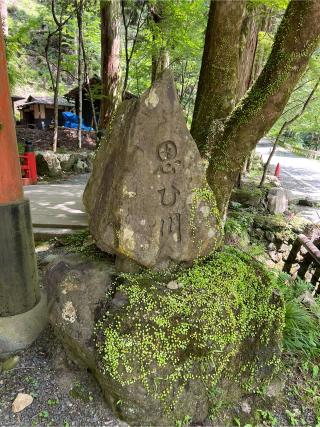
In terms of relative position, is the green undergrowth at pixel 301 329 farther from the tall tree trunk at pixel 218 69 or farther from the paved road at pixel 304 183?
the paved road at pixel 304 183

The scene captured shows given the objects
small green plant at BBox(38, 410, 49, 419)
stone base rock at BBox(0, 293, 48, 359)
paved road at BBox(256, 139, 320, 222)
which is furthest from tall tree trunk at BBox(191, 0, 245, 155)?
paved road at BBox(256, 139, 320, 222)

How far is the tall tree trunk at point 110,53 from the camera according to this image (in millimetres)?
9430

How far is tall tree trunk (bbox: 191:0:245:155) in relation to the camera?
347 centimetres

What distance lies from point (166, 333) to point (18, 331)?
4.52 feet

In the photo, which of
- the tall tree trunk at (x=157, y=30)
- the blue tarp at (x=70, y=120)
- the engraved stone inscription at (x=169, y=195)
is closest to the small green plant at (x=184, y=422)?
the engraved stone inscription at (x=169, y=195)

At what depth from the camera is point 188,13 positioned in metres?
8.73

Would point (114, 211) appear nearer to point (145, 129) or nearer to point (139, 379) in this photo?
point (145, 129)

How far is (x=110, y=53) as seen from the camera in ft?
32.4

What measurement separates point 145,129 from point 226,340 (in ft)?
5.48

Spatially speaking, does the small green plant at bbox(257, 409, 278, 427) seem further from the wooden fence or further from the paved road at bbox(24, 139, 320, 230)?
the paved road at bbox(24, 139, 320, 230)

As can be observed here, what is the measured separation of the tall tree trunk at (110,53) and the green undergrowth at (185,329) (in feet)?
24.7

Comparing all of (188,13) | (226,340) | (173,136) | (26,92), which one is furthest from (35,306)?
(26,92)

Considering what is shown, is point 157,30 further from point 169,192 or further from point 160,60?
point 169,192

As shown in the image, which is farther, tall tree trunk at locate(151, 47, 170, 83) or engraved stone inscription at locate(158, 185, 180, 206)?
tall tree trunk at locate(151, 47, 170, 83)
